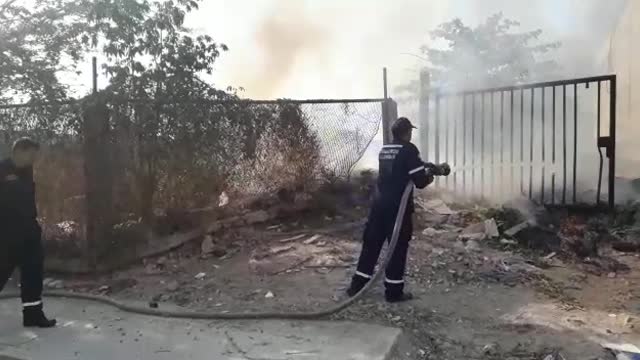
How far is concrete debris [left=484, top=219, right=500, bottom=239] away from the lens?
22.6 ft

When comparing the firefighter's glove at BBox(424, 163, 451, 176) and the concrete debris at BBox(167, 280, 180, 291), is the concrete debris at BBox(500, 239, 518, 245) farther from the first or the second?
the concrete debris at BBox(167, 280, 180, 291)

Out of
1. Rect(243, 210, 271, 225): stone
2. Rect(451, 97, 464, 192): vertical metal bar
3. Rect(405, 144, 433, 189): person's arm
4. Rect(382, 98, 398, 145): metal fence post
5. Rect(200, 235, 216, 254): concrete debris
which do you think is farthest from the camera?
Rect(451, 97, 464, 192): vertical metal bar

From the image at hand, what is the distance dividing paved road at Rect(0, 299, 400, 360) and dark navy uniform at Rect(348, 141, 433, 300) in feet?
2.08

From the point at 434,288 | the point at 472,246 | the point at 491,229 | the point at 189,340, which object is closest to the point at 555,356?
the point at 434,288

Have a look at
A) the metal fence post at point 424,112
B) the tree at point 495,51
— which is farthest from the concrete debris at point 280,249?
the tree at point 495,51

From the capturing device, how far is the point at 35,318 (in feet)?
15.5

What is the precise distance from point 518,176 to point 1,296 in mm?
6635

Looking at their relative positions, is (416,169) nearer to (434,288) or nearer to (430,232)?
(434,288)

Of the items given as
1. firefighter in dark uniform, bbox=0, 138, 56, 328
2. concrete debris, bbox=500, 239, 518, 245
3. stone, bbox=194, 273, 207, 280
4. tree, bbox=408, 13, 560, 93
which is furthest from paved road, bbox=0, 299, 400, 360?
tree, bbox=408, 13, 560, 93

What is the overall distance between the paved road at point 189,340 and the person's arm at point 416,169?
128 cm

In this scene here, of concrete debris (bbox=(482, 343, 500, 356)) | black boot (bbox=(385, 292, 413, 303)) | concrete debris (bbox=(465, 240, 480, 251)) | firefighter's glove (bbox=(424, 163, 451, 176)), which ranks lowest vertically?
concrete debris (bbox=(482, 343, 500, 356))

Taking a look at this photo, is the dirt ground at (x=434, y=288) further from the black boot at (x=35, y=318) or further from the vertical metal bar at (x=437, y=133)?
the vertical metal bar at (x=437, y=133)

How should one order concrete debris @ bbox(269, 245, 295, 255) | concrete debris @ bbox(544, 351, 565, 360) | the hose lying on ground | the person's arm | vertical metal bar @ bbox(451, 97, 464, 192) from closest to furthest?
concrete debris @ bbox(544, 351, 565, 360) → the hose lying on ground → the person's arm → concrete debris @ bbox(269, 245, 295, 255) → vertical metal bar @ bbox(451, 97, 464, 192)

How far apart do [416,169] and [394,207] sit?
14.7 inches
